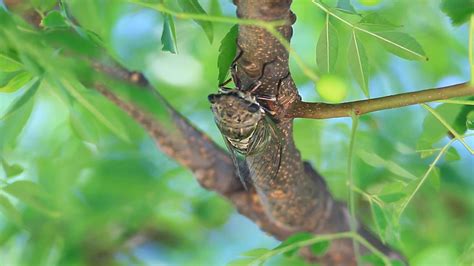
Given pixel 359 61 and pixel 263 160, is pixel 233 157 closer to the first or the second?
pixel 263 160

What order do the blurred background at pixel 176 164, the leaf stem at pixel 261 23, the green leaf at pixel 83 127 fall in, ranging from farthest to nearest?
the blurred background at pixel 176 164 < the green leaf at pixel 83 127 < the leaf stem at pixel 261 23

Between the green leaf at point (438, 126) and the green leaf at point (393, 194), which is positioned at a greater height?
the green leaf at point (438, 126)

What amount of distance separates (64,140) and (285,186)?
296 millimetres

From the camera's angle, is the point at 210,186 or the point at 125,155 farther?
the point at 125,155

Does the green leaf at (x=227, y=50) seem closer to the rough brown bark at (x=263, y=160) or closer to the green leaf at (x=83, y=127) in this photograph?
the rough brown bark at (x=263, y=160)

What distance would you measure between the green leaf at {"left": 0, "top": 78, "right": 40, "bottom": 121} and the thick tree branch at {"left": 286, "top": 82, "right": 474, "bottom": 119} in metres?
0.16

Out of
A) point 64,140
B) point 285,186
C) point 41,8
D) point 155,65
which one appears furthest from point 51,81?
point 155,65

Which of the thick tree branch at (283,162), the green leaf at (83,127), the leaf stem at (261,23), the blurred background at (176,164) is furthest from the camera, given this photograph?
the blurred background at (176,164)

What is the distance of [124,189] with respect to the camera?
2.58ft

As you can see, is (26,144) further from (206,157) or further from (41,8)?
(41,8)

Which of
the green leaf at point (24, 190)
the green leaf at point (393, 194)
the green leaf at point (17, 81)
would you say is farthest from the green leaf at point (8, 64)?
the green leaf at point (393, 194)

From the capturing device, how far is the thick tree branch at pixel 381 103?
0.41 m

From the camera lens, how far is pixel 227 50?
0.47 metres

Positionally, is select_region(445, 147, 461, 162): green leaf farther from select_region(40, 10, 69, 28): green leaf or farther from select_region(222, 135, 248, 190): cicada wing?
select_region(40, 10, 69, 28): green leaf
